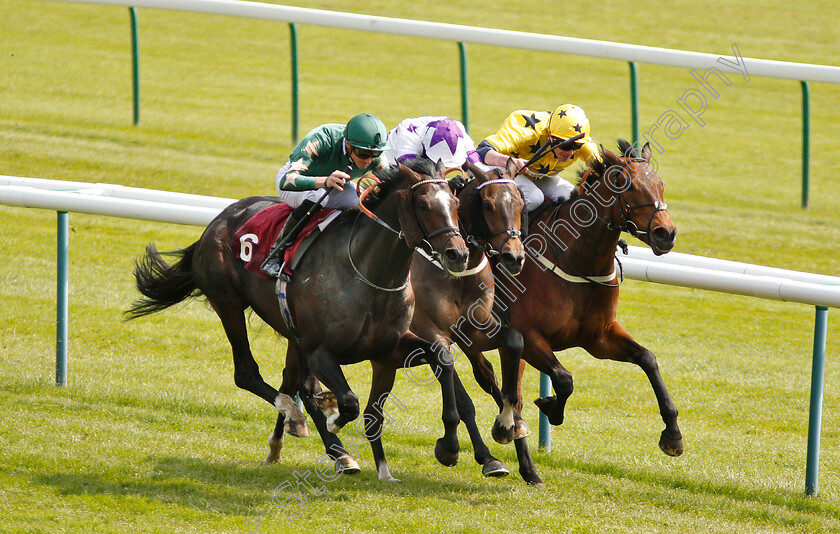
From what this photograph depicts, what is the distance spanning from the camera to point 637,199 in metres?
5.54

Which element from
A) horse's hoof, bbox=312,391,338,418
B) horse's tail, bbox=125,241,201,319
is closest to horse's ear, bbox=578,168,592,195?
horse's hoof, bbox=312,391,338,418

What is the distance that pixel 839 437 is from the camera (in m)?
6.92

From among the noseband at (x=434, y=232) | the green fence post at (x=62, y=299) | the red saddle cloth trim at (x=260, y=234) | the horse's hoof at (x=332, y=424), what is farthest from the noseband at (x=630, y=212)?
the green fence post at (x=62, y=299)

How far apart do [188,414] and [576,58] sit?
14015mm

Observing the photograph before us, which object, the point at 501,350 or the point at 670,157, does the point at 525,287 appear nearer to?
the point at 501,350

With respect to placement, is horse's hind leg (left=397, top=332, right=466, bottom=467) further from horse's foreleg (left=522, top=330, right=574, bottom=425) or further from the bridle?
the bridle

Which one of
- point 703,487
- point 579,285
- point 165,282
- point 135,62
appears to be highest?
point 135,62

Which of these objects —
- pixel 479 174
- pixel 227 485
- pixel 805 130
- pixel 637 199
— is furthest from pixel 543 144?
pixel 805 130

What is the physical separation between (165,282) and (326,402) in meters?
1.42

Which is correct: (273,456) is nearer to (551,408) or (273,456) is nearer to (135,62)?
(551,408)

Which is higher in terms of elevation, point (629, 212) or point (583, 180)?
point (583, 180)

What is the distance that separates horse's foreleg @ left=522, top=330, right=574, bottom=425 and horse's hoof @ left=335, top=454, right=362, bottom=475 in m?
1.12

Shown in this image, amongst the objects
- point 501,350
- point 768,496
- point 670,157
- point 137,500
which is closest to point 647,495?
point 768,496

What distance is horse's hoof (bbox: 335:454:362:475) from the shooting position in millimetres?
5219
